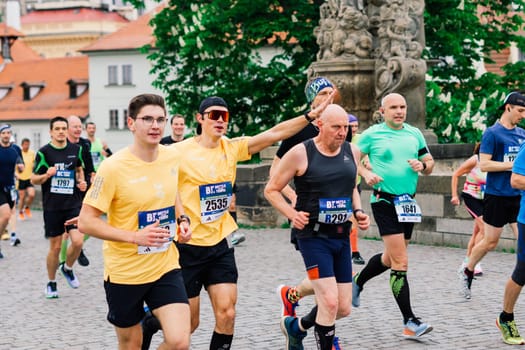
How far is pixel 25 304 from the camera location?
11641 mm

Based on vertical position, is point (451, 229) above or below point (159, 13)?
below

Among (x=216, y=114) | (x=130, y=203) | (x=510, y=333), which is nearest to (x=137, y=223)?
(x=130, y=203)

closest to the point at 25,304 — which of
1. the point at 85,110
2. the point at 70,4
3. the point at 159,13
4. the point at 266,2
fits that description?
the point at 266,2

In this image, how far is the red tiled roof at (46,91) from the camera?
305ft

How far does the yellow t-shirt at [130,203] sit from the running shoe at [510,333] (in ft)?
10.5

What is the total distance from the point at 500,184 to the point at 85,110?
272ft

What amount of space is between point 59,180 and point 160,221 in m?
6.44

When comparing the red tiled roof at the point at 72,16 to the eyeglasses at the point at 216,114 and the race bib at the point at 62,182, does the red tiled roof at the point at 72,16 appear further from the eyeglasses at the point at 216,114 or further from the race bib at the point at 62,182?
the eyeglasses at the point at 216,114

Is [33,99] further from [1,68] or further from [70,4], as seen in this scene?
[70,4]

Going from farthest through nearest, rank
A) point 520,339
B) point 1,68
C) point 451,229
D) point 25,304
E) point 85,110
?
point 1,68, point 85,110, point 451,229, point 25,304, point 520,339

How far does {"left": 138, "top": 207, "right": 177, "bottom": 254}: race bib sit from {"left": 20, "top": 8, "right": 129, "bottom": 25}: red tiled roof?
465 ft

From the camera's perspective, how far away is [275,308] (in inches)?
423

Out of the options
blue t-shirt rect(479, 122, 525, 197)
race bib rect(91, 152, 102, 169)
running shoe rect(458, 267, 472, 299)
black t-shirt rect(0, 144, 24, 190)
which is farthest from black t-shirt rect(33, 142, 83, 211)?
race bib rect(91, 152, 102, 169)

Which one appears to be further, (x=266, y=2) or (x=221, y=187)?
(x=266, y=2)
